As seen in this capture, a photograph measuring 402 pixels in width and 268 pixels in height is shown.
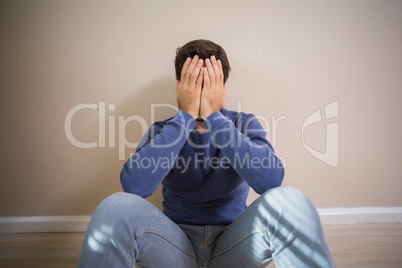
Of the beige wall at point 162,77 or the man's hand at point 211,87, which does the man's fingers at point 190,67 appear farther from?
the beige wall at point 162,77

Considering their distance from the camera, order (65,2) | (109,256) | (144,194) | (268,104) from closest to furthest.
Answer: (109,256)
(144,194)
(65,2)
(268,104)

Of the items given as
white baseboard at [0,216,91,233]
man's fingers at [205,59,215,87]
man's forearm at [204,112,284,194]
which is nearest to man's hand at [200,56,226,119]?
man's fingers at [205,59,215,87]

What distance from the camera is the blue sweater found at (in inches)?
31.7

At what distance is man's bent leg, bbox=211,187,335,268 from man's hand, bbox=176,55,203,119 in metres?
0.41

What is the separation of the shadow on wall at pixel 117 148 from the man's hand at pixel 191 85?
0.85ft

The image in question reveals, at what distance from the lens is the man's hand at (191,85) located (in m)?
0.96

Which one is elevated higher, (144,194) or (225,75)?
(225,75)

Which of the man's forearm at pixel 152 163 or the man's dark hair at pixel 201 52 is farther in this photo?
the man's dark hair at pixel 201 52

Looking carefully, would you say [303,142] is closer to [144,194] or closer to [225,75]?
[225,75]

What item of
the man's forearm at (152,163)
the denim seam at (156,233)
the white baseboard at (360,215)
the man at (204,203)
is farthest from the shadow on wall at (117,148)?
the white baseboard at (360,215)

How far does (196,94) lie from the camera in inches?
38.0

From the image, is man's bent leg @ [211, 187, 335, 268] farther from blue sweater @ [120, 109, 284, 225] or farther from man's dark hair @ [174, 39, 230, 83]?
man's dark hair @ [174, 39, 230, 83]

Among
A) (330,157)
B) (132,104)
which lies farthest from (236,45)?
(330,157)

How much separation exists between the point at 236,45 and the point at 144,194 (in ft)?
2.53
